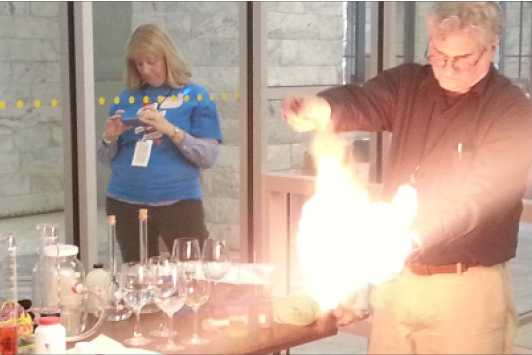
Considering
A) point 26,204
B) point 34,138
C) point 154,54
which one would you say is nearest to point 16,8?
point 34,138

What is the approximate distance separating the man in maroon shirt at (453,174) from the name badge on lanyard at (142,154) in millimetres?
1444

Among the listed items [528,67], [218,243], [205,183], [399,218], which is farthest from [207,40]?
[528,67]

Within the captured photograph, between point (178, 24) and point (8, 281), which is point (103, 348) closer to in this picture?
point (8, 281)

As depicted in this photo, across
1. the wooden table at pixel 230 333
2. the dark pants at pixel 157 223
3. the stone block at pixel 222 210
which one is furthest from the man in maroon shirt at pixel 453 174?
the stone block at pixel 222 210

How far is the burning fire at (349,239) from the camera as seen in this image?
2289 mm

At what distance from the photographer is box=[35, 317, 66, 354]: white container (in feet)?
7.12

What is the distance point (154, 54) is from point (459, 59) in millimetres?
1883

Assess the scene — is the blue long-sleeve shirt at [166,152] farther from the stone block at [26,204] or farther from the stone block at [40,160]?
the stone block at [40,160]

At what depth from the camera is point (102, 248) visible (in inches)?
217

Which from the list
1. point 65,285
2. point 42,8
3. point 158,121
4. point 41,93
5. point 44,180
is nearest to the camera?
point 65,285

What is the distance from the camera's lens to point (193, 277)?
8.45 ft

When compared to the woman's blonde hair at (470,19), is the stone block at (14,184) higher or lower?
lower

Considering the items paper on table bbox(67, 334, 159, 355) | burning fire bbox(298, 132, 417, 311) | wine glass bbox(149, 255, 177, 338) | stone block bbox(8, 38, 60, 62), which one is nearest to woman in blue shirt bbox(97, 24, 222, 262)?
wine glass bbox(149, 255, 177, 338)

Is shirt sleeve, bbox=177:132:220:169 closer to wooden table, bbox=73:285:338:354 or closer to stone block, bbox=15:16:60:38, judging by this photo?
wooden table, bbox=73:285:338:354
